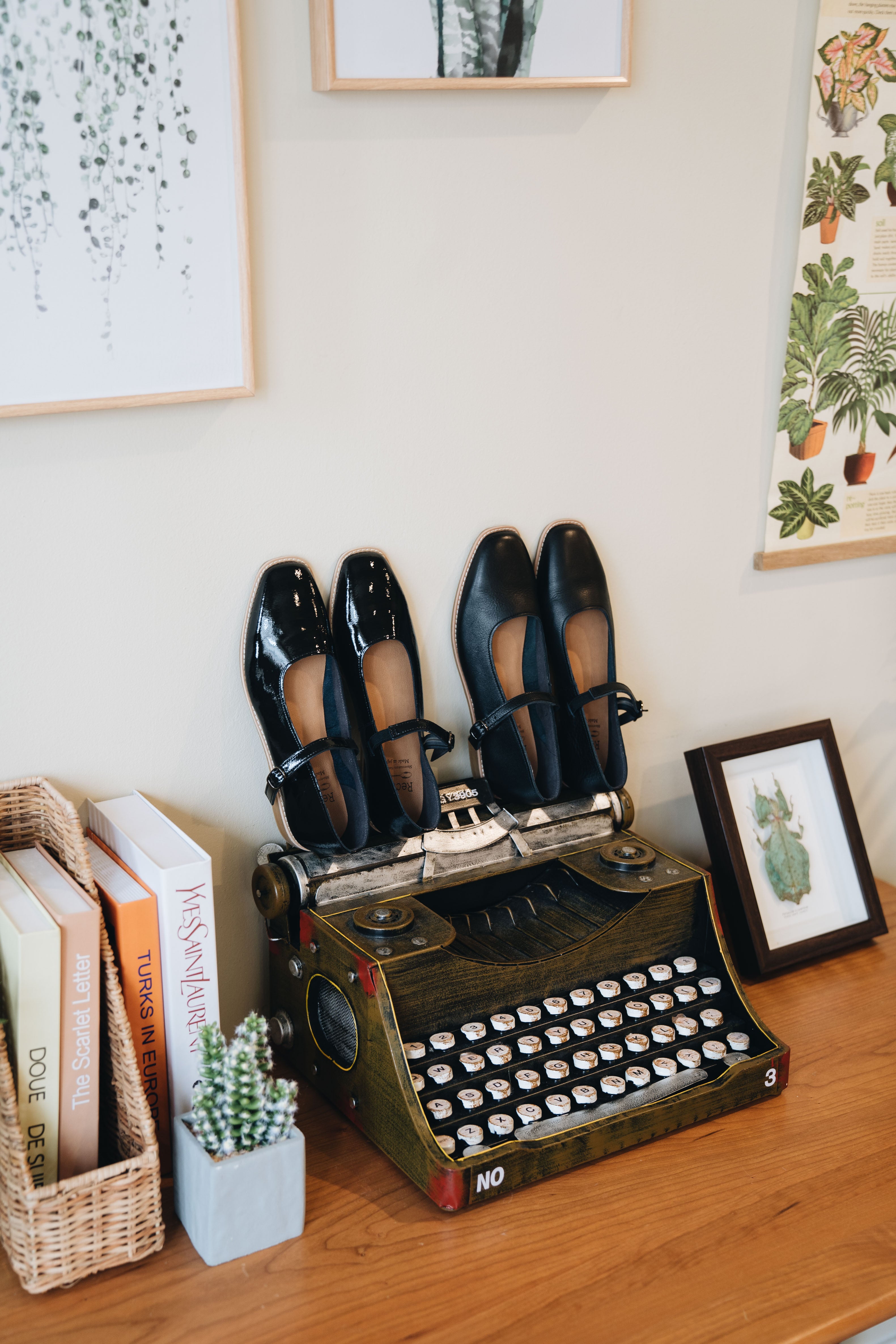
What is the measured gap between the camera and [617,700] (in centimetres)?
154

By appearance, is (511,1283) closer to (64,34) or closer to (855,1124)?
(855,1124)

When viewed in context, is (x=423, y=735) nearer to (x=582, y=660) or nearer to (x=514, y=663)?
(x=514, y=663)

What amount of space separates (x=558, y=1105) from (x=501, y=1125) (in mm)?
71

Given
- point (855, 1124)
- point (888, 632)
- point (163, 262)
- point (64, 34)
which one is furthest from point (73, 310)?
point (888, 632)

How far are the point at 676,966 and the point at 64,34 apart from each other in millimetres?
1164

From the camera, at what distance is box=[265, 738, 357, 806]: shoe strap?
1299 millimetres

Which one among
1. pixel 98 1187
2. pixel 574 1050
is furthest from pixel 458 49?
pixel 98 1187

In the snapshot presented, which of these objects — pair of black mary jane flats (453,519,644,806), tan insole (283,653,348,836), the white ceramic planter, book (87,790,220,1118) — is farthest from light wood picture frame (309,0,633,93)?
the white ceramic planter

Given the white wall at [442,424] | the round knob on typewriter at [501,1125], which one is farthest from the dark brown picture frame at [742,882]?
the round knob on typewriter at [501,1125]

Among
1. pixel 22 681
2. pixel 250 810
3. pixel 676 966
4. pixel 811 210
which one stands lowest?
pixel 676 966

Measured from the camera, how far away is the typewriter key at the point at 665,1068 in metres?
1.28

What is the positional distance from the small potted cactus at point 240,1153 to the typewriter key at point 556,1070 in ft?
0.92

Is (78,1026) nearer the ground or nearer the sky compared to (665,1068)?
nearer the sky

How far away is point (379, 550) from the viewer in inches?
55.6
